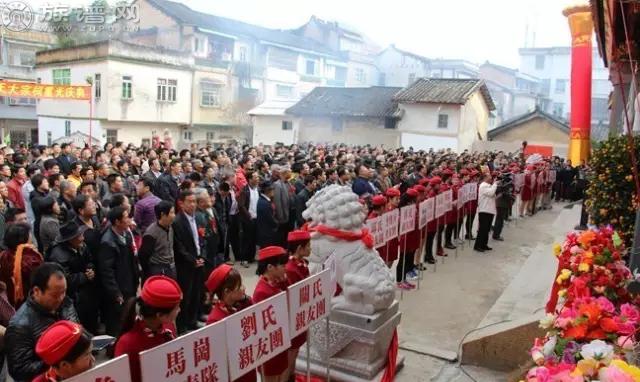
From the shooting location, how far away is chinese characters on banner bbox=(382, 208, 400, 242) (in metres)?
7.21

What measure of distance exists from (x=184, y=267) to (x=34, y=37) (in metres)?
30.7

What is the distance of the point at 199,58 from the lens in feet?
90.5

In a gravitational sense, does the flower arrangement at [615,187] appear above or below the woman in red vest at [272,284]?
above

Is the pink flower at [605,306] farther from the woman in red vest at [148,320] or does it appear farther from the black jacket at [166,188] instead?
the black jacket at [166,188]

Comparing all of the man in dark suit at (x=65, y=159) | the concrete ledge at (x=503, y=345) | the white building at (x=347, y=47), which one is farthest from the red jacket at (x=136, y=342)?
the white building at (x=347, y=47)

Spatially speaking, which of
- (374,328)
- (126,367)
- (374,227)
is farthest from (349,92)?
(126,367)

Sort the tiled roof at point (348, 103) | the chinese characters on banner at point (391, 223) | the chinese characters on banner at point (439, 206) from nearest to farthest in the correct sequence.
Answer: the chinese characters on banner at point (391, 223) < the chinese characters on banner at point (439, 206) < the tiled roof at point (348, 103)

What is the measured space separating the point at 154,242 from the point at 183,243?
472 mm

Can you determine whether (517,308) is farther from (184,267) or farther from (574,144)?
(574,144)

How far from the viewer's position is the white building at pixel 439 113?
84.0 feet

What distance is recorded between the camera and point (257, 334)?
346 centimetres

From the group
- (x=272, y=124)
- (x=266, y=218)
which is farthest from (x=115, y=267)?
(x=272, y=124)

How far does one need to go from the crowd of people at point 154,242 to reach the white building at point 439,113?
519 inches

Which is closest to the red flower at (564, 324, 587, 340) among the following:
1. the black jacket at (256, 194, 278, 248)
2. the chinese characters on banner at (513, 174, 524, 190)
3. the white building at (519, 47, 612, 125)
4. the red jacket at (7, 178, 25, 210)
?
the black jacket at (256, 194, 278, 248)
